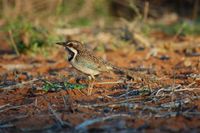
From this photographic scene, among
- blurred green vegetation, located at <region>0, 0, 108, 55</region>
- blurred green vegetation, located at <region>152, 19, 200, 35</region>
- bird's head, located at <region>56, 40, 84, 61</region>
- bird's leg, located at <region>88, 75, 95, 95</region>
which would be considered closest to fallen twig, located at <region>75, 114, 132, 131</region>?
bird's leg, located at <region>88, 75, 95, 95</region>

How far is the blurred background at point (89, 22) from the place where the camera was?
11078 mm

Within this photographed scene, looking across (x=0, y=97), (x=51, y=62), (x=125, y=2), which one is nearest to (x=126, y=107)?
(x=0, y=97)

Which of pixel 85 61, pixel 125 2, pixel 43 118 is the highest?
pixel 125 2

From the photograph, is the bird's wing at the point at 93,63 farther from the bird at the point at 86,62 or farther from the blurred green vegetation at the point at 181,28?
the blurred green vegetation at the point at 181,28

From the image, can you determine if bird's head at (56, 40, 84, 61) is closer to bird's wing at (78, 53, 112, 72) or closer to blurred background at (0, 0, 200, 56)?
bird's wing at (78, 53, 112, 72)

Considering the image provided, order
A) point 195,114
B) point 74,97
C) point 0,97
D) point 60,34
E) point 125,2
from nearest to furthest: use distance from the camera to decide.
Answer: point 195,114, point 74,97, point 0,97, point 60,34, point 125,2

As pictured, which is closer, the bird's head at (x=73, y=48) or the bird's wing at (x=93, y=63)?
the bird's wing at (x=93, y=63)

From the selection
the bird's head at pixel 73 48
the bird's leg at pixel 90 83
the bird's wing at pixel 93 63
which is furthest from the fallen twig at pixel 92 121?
the bird's head at pixel 73 48

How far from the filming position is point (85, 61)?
711 centimetres

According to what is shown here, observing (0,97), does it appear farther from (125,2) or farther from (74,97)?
(125,2)

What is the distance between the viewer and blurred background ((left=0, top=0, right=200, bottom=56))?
36.3 feet

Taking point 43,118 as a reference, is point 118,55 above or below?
above

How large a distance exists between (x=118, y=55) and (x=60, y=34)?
150cm

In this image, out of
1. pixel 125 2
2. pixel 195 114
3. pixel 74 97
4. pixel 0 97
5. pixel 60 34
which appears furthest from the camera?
pixel 125 2
